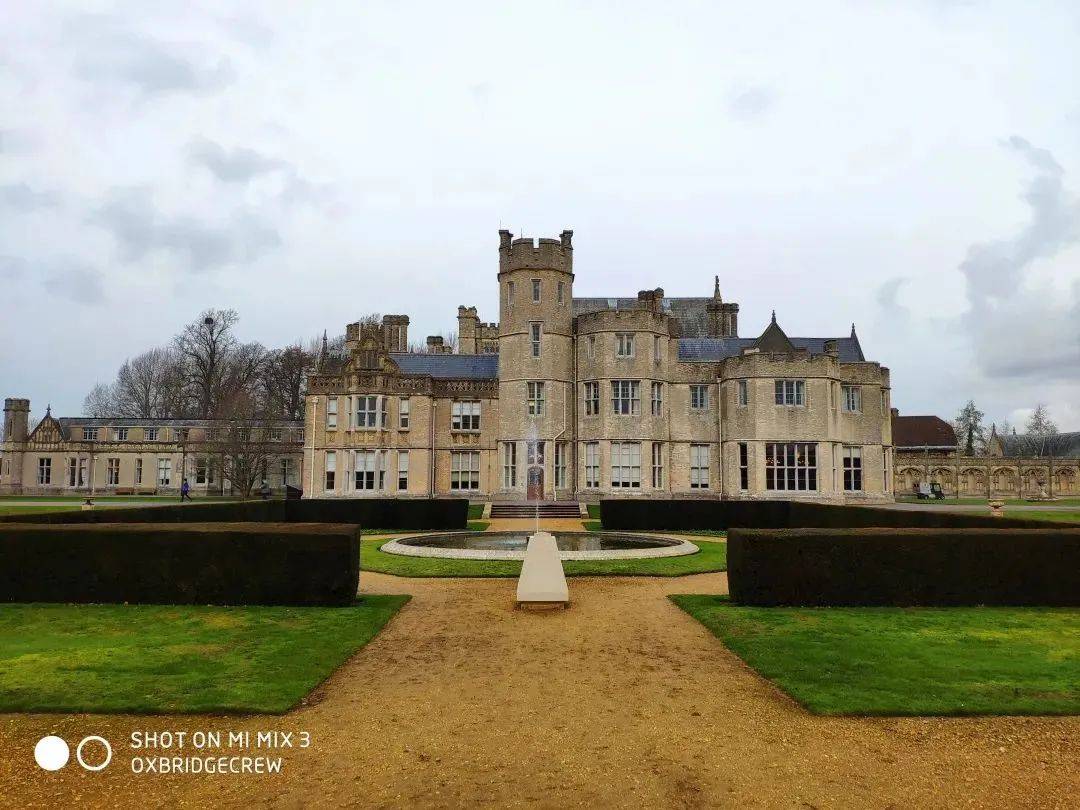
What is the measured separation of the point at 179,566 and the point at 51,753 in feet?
22.3

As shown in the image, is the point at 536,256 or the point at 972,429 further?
the point at 972,429

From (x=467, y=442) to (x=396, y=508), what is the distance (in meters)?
12.7

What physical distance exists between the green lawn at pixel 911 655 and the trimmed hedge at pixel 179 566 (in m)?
Result: 6.57

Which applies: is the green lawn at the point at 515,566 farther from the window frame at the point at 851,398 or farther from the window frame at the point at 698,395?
the window frame at the point at 851,398

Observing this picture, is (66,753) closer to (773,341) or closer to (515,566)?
(515,566)

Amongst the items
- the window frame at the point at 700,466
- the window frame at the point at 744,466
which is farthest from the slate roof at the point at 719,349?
the window frame at the point at 744,466

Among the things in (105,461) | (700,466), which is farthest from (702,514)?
(105,461)

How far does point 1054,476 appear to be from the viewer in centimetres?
6875

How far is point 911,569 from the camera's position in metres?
12.5

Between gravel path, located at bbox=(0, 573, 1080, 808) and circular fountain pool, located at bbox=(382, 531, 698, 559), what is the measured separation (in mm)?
8420

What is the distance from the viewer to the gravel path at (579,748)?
539 cm

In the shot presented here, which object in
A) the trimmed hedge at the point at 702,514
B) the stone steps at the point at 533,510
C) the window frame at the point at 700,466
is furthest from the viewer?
the window frame at the point at 700,466

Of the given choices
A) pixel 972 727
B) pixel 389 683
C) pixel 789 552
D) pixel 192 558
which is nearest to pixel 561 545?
pixel 789 552

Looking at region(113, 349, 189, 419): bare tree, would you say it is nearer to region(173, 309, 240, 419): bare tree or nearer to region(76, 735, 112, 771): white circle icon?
region(173, 309, 240, 419): bare tree
